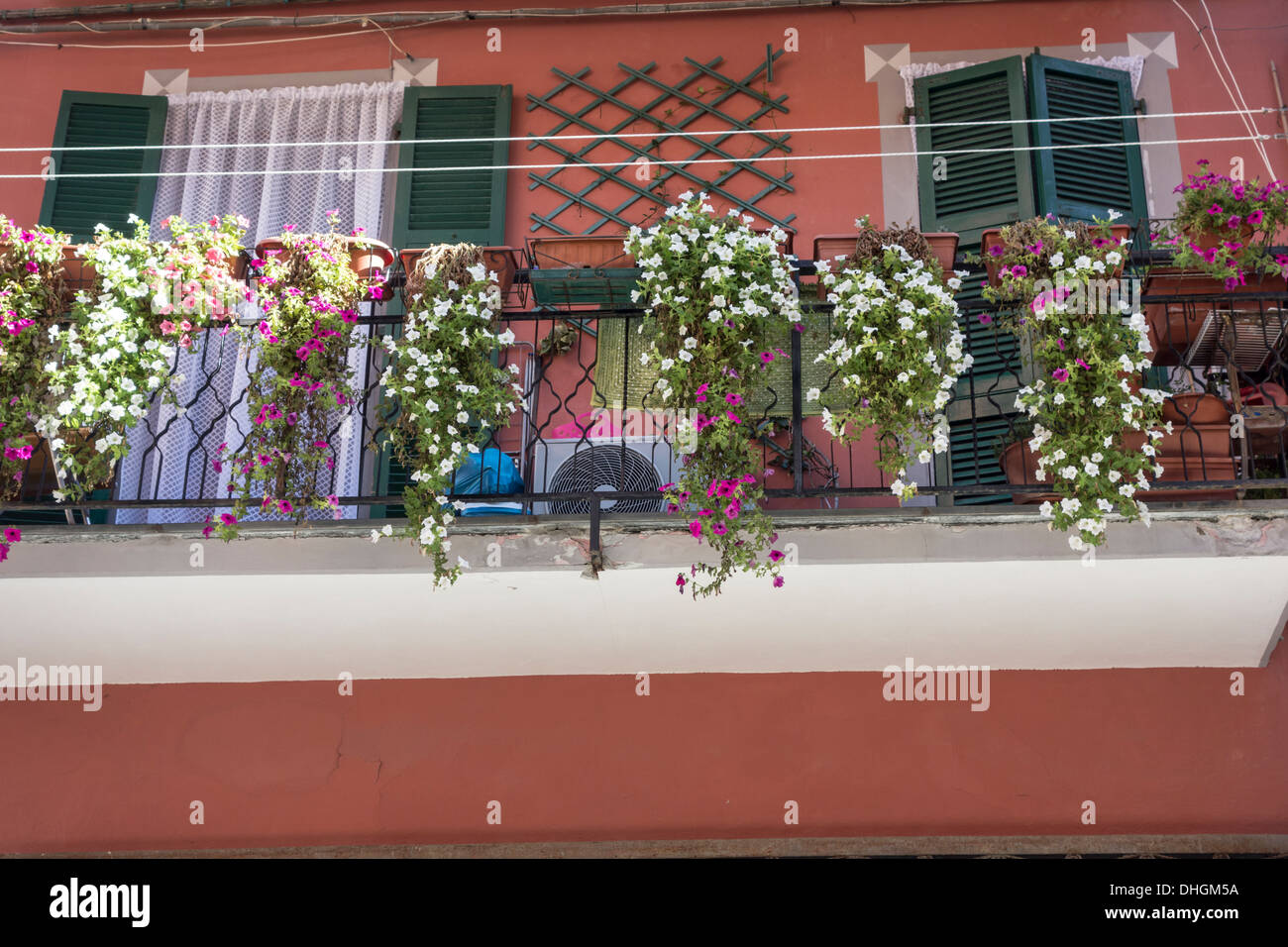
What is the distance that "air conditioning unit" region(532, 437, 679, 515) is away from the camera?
5258 mm

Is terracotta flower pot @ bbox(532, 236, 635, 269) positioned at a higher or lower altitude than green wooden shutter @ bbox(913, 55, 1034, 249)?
lower

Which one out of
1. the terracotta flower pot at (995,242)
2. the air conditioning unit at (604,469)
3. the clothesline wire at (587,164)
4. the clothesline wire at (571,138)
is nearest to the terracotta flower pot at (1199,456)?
the terracotta flower pot at (995,242)

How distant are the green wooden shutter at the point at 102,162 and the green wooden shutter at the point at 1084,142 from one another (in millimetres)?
4721

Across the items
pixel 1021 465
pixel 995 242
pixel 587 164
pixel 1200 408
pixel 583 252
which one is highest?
pixel 587 164

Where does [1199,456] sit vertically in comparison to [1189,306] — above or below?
below

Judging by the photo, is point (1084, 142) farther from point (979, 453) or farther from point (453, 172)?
point (453, 172)

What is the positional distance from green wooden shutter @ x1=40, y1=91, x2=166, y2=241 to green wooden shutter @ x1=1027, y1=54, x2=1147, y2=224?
186 inches

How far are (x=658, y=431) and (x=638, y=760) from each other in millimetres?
1481

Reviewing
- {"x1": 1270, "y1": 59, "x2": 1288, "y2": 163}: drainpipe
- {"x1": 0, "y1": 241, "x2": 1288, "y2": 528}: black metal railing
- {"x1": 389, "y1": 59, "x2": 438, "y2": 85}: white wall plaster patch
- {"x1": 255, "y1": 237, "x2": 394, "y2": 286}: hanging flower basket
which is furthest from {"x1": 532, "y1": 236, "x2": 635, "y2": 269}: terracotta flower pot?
{"x1": 1270, "y1": 59, "x2": 1288, "y2": 163}: drainpipe

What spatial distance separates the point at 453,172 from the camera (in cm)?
692

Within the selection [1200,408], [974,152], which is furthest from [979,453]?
[974,152]

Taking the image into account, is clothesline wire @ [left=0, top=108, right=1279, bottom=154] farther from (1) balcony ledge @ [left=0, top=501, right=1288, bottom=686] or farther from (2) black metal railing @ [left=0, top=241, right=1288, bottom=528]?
(1) balcony ledge @ [left=0, top=501, right=1288, bottom=686]
